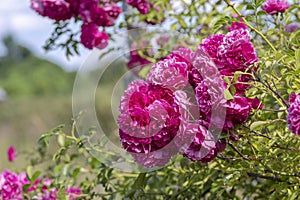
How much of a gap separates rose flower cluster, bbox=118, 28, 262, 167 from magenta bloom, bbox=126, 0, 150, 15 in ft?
2.89

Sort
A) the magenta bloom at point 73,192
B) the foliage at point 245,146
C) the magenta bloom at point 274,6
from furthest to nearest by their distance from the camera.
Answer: the magenta bloom at point 73,192 < the magenta bloom at point 274,6 < the foliage at point 245,146

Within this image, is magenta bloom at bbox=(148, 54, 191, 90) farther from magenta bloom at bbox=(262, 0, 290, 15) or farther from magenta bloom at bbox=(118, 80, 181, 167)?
magenta bloom at bbox=(262, 0, 290, 15)

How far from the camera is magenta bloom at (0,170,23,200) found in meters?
1.89

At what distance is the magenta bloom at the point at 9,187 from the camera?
1.89m

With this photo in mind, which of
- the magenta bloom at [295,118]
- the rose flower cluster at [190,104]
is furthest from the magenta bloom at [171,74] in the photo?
the magenta bloom at [295,118]

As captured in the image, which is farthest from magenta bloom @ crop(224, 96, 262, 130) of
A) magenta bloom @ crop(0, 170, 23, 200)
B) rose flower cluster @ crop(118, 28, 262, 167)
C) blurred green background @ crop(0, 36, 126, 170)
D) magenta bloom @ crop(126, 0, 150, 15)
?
blurred green background @ crop(0, 36, 126, 170)

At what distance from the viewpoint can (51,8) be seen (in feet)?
6.11

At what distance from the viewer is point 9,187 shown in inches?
75.0

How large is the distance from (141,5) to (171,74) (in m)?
0.95

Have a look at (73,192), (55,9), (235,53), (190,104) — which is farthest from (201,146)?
(55,9)

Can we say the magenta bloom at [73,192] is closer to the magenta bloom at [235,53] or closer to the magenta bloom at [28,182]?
the magenta bloom at [28,182]

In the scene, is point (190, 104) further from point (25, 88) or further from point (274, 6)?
point (25, 88)

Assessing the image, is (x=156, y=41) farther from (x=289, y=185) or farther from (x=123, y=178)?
(x=289, y=185)

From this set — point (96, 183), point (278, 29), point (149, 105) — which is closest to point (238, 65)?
point (149, 105)
